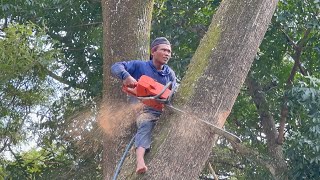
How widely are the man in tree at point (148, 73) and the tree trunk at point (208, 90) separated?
16 cm

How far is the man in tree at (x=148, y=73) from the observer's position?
11.5 ft

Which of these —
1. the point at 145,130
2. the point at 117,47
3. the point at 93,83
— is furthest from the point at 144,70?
the point at 93,83

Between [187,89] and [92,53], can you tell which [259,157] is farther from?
[187,89]

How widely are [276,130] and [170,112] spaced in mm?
4366

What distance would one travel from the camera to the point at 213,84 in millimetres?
3381

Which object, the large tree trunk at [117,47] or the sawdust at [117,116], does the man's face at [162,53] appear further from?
the large tree trunk at [117,47]

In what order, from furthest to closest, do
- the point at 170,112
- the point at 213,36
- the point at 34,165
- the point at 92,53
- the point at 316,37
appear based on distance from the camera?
the point at 34,165 → the point at 92,53 → the point at 316,37 → the point at 213,36 → the point at 170,112

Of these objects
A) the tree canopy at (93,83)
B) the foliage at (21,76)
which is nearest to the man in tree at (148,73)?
the tree canopy at (93,83)

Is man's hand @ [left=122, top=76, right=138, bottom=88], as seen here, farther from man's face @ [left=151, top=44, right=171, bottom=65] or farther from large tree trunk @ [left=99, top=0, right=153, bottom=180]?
large tree trunk @ [left=99, top=0, right=153, bottom=180]

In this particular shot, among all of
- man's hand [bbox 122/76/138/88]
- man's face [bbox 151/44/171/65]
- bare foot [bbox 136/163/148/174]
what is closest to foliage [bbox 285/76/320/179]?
man's face [bbox 151/44/171/65]

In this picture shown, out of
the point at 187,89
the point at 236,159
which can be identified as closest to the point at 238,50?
the point at 187,89

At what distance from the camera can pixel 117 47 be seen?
433 centimetres

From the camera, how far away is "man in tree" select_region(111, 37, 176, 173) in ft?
11.5

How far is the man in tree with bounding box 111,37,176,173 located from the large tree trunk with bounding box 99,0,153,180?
0.42 m
